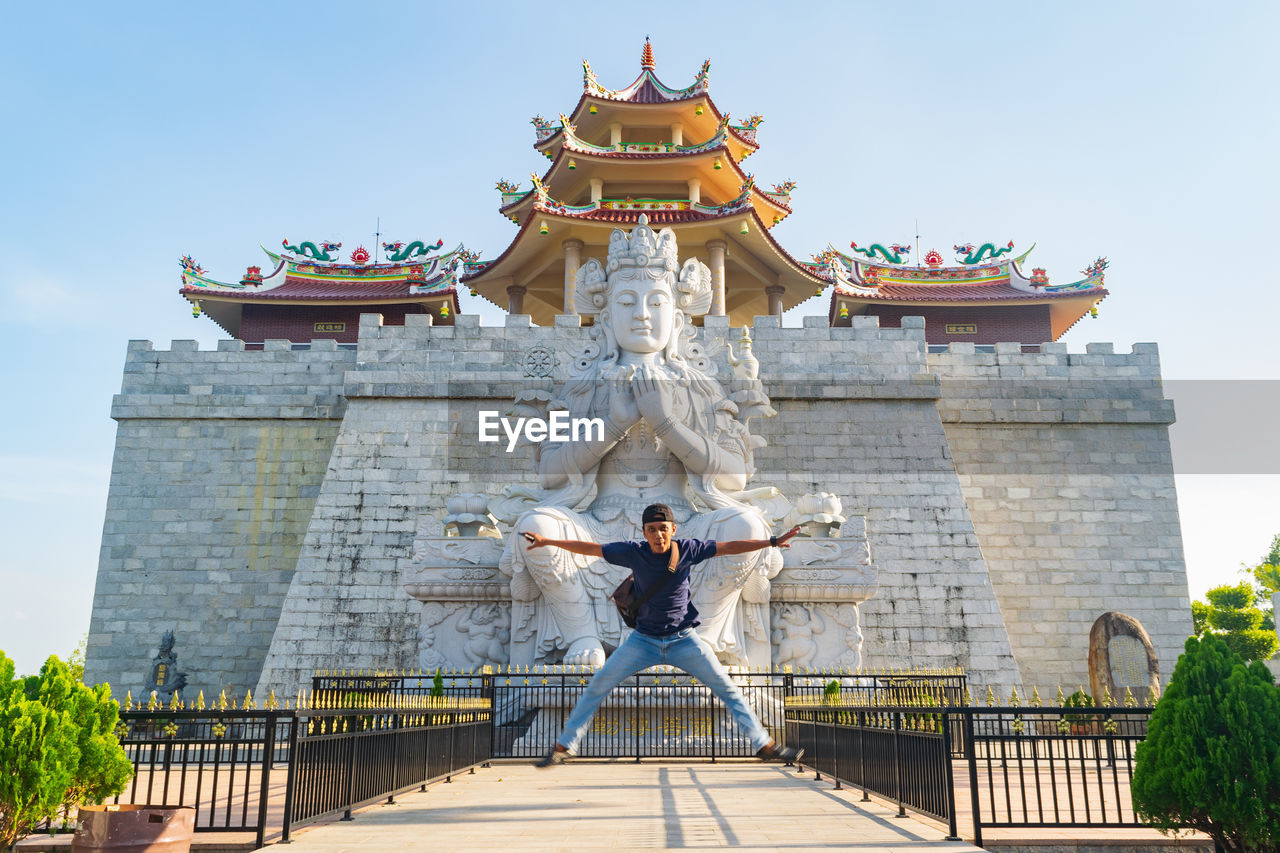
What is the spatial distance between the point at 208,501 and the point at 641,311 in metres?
10.7

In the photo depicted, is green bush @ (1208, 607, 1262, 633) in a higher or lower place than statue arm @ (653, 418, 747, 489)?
lower

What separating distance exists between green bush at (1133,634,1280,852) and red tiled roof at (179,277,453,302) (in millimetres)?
21906

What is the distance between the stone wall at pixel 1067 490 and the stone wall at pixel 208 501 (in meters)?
12.3

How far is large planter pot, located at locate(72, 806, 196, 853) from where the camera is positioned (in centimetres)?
455

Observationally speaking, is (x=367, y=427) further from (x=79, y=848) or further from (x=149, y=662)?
(x=79, y=848)

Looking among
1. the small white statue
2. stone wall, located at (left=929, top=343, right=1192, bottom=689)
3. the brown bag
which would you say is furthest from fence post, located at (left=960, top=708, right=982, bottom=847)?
stone wall, located at (left=929, top=343, right=1192, bottom=689)

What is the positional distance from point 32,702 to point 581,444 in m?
7.65

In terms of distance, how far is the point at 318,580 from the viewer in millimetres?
16984

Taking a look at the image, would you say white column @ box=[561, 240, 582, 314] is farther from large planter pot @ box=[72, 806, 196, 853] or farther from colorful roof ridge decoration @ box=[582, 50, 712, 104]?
large planter pot @ box=[72, 806, 196, 853]

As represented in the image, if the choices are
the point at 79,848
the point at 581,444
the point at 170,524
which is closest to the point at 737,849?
the point at 79,848

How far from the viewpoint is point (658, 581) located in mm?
5703

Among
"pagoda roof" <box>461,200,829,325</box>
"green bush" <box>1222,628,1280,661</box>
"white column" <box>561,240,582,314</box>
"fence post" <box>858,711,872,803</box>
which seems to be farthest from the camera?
"green bush" <box>1222,628,1280,661</box>

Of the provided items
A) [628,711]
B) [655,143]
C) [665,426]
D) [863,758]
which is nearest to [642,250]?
[665,426]

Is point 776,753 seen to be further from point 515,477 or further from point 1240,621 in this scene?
point 1240,621
